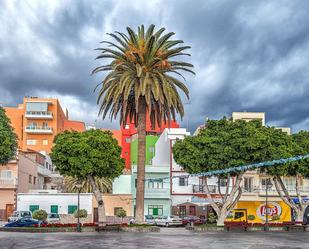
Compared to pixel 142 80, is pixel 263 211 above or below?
below

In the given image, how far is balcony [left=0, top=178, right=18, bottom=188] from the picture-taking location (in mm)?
Answer: 69312

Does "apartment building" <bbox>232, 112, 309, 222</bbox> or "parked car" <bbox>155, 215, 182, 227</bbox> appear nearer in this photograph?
"parked car" <bbox>155, 215, 182, 227</bbox>

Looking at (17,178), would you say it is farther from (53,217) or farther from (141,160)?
(141,160)

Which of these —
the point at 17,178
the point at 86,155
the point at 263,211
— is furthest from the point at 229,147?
the point at 17,178

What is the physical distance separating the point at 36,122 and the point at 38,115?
2183mm

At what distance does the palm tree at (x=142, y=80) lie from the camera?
4722 centimetres


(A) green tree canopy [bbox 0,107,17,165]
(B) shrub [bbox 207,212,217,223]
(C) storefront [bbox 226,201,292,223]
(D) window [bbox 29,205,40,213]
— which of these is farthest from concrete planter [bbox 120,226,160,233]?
(C) storefront [bbox 226,201,292,223]

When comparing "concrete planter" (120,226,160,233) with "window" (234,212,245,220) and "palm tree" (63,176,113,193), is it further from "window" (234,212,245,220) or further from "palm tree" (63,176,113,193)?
"palm tree" (63,176,113,193)

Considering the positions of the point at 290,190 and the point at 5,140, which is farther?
the point at 290,190

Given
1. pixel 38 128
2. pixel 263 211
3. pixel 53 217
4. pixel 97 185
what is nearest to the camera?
pixel 53 217

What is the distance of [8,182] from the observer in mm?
69625

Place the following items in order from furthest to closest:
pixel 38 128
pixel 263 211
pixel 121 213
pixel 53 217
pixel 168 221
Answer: pixel 38 128, pixel 263 211, pixel 121 213, pixel 168 221, pixel 53 217

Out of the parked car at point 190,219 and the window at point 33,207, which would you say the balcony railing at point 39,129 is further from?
the parked car at point 190,219

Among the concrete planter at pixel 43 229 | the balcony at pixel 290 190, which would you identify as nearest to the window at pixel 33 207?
the concrete planter at pixel 43 229
